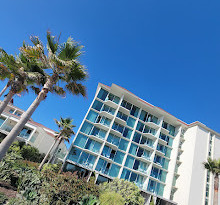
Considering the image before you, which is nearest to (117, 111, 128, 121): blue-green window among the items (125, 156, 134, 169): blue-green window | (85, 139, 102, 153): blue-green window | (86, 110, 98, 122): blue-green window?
(86, 110, 98, 122): blue-green window

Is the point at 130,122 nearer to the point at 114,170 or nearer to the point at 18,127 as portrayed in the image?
the point at 114,170

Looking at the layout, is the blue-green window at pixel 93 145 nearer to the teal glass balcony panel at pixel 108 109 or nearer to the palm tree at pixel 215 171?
the teal glass balcony panel at pixel 108 109

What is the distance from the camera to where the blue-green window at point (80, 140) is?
25.4 meters

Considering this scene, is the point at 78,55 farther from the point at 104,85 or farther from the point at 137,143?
the point at 137,143

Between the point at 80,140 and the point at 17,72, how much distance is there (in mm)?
17735

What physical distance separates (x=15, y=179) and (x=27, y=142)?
22000 millimetres

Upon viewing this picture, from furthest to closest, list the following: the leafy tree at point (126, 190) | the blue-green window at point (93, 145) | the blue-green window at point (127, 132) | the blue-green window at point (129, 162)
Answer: the blue-green window at point (127, 132) < the blue-green window at point (129, 162) < the blue-green window at point (93, 145) < the leafy tree at point (126, 190)

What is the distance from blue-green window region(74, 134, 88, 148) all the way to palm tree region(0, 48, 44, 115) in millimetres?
16233

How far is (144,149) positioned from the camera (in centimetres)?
2986

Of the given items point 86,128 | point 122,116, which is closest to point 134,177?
point 122,116

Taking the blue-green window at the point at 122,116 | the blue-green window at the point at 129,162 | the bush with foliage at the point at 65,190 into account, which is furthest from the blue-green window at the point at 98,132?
the bush with foliage at the point at 65,190

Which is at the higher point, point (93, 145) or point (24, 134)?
point (93, 145)

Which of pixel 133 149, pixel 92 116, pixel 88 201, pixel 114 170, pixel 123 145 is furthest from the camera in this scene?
pixel 133 149

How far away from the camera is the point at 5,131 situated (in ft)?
93.7
